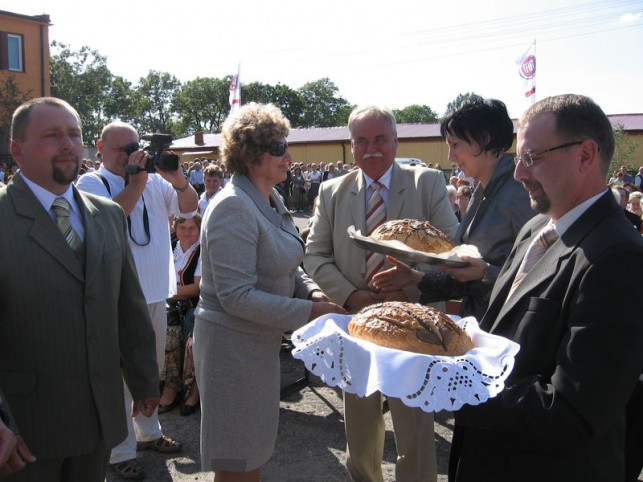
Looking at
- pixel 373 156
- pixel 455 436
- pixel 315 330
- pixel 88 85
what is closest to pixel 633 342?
pixel 455 436

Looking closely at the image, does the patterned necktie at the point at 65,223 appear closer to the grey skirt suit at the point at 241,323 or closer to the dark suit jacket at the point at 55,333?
the dark suit jacket at the point at 55,333

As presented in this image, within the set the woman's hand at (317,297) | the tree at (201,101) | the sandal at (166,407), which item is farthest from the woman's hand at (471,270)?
the tree at (201,101)

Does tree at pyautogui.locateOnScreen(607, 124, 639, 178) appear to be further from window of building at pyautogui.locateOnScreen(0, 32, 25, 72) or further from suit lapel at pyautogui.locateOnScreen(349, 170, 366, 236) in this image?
window of building at pyautogui.locateOnScreen(0, 32, 25, 72)

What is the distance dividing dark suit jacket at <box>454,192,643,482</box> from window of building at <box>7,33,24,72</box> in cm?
3282

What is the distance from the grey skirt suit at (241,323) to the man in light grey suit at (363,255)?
2.16 ft

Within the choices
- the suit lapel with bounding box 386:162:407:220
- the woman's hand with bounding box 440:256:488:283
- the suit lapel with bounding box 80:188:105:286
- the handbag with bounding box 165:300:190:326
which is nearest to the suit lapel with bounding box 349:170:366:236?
the suit lapel with bounding box 386:162:407:220

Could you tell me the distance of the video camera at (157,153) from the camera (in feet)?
12.2

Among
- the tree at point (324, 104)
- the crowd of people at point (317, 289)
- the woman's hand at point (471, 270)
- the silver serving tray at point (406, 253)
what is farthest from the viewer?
the tree at point (324, 104)

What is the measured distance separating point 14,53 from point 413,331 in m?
32.9

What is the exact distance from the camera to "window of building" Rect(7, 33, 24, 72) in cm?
2752

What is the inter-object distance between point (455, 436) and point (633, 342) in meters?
0.76

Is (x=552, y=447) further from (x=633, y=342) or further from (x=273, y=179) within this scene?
(x=273, y=179)

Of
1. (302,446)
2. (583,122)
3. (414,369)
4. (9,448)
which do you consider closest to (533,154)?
(583,122)

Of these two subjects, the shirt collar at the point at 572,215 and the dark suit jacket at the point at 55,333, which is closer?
the shirt collar at the point at 572,215
